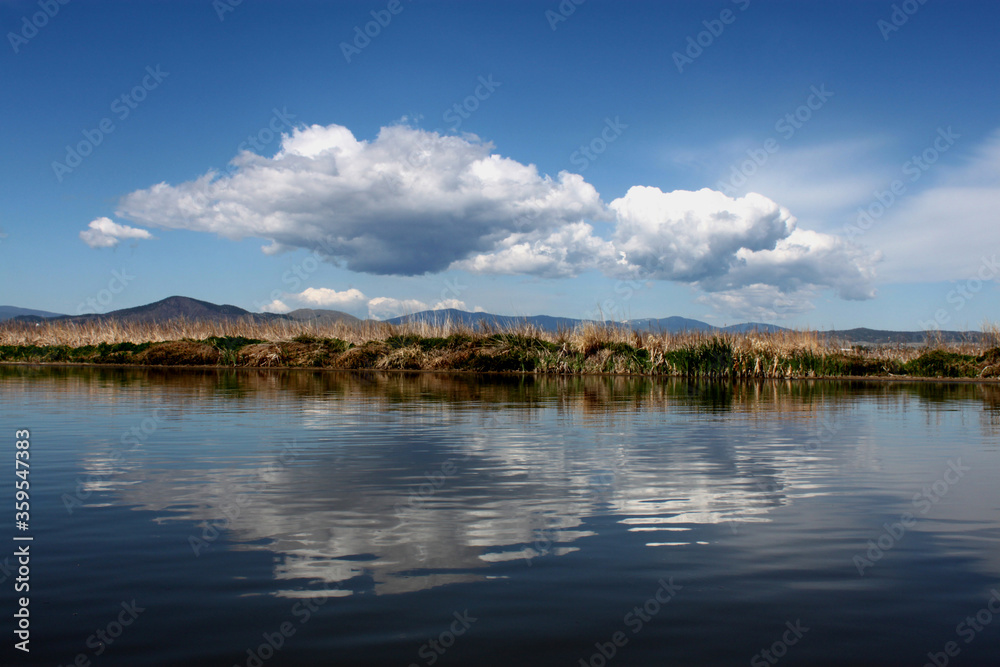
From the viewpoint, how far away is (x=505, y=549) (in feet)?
14.8

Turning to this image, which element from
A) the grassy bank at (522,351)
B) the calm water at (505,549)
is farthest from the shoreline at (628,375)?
the calm water at (505,549)

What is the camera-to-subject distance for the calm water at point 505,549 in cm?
317

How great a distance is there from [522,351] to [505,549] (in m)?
30.2

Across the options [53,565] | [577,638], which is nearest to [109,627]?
[53,565]

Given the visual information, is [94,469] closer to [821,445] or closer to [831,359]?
[821,445]

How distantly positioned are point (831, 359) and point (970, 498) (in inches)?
1086

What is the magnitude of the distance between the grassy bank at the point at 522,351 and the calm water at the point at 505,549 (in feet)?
71.4

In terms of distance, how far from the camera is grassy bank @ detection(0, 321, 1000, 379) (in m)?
30.8

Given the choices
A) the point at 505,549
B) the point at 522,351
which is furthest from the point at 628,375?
the point at 505,549

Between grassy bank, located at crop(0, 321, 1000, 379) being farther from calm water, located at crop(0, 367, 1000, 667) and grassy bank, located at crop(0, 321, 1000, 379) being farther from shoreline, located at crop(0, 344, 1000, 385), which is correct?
calm water, located at crop(0, 367, 1000, 667)

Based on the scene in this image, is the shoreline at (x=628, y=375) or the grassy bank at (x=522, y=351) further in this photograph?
the grassy bank at (x=522, y=351)

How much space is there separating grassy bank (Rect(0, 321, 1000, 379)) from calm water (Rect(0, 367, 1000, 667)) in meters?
21.8

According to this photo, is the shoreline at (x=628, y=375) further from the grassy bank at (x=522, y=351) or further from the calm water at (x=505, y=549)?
the calm water at (x=505, y=549)

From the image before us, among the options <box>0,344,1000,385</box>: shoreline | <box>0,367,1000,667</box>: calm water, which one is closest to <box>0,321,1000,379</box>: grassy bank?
<box>0,344,1000,385</box>: shoreline
